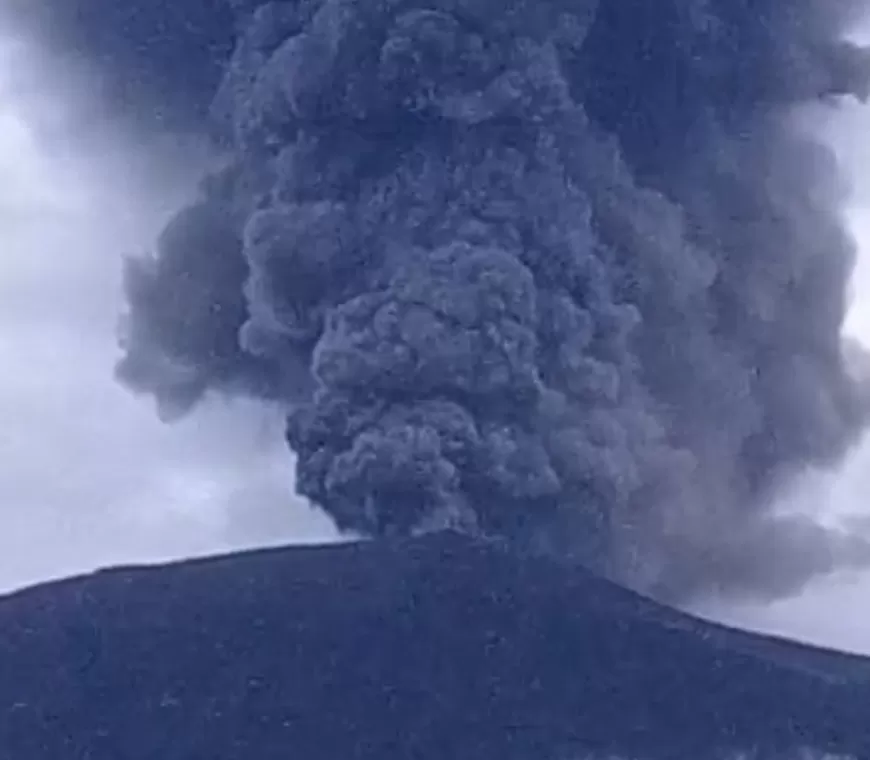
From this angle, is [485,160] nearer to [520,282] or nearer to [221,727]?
[520,282]

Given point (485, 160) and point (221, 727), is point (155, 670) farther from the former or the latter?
point (485, 160)

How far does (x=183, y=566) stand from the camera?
43125 mm

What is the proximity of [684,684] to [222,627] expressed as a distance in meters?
7.85

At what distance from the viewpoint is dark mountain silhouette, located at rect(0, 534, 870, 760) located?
3572 centimetres

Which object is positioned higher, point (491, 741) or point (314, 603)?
point (314, 603)

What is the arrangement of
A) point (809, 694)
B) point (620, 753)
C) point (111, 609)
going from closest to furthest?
1. point (620, 753)
2. point (809, 694)
3. point (111, 609)

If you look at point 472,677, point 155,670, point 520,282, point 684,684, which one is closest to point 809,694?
point 684,684

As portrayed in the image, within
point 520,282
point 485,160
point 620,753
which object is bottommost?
point 620,753

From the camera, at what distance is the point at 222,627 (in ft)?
131

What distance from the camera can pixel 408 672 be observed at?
124 feet

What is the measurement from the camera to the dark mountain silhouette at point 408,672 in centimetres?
3572

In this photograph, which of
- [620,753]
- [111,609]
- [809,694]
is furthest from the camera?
[111,609]

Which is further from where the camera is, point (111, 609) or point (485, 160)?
point (111, 609)

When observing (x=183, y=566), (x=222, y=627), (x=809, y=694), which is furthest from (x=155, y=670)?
(x=809, y=694)
